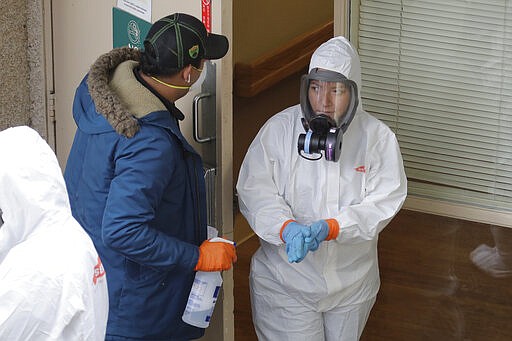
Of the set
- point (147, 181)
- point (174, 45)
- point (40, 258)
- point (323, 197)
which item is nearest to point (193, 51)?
point (174, 45)

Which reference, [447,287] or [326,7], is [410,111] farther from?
[326,7]

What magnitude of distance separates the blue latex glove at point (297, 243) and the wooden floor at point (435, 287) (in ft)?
3.34

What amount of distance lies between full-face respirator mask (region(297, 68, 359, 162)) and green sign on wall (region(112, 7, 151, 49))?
79 cm

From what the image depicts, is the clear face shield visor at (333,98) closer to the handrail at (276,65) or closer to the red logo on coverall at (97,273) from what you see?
the red logo on coverall at (97,273)

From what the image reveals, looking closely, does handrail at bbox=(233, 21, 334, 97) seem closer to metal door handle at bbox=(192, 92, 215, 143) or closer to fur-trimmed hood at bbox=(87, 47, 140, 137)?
metal door handle at bbox=(192, 92, 215, 143)

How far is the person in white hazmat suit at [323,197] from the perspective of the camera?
3518 mm

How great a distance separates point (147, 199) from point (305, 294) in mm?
690

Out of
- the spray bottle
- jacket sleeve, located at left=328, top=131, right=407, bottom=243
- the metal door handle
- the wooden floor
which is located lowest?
the wooden floor

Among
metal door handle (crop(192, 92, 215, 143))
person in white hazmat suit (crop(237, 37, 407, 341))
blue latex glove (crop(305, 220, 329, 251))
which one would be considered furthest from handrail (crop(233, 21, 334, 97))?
blue latex glove (crop(305, 220, 329, 251))

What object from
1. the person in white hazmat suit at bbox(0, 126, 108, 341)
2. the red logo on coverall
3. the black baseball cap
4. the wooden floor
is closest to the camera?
the person in white hazmat suit at bbox(0, 126, 108, 341)

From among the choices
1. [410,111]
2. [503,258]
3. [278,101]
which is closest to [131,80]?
[410,111]

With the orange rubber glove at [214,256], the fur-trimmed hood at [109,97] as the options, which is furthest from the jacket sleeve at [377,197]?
the fur-trimmed hood at [109,97]

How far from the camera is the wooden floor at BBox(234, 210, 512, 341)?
4312 mm

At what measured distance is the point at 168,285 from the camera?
11.5 feet
